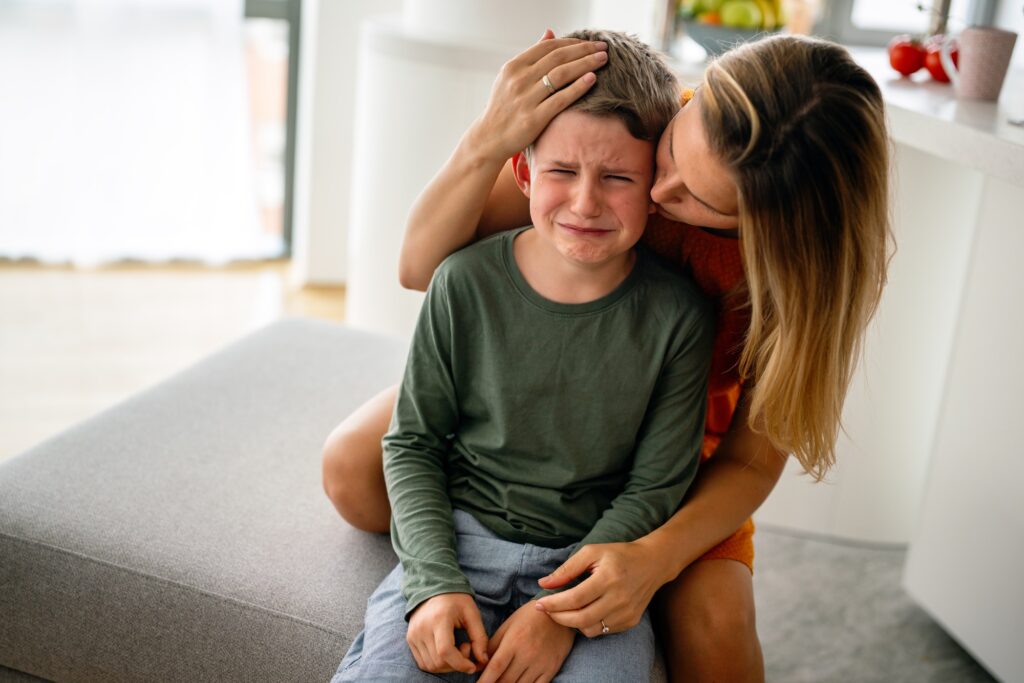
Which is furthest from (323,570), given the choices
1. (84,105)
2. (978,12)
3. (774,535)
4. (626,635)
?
(978,12)

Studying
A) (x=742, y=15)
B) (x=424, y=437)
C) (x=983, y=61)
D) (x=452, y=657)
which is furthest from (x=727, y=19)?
(x=452, y=657)

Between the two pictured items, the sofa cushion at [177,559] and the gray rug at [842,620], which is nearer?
the sofa cushion at [177,559]

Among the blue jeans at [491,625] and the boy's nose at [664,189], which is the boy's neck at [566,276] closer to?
the boy's nose at [664,189]

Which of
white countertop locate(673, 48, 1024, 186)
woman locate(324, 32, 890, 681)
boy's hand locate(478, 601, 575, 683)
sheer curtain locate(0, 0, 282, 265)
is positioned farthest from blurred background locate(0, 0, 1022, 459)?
boy's hand locate(478, 601, 575, 683)

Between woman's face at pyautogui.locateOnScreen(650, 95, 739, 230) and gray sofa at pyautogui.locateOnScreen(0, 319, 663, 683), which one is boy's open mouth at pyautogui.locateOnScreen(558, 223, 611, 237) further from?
gray sofa at pyautogui.locateOnScreen(0, 319, 663, 683)

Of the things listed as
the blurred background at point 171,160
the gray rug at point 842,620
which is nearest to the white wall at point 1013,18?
the blurred background at point 171,160

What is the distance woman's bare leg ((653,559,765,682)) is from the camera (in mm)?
1244

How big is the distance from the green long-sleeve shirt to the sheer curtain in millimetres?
2246

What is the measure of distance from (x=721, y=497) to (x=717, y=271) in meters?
0.25

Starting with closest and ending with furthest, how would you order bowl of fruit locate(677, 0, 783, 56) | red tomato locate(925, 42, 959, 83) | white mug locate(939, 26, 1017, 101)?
white mug locate(939, 26, 1017, 101) < red tomato locate(925, 42, 959, 83) < bowl of fruit locate(677, 0, 783, 56)

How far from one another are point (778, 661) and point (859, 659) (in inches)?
5.7

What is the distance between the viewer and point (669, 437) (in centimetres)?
122

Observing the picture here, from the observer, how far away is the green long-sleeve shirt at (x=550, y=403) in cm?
120

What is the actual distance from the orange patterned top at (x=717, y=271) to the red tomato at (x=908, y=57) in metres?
1.09
